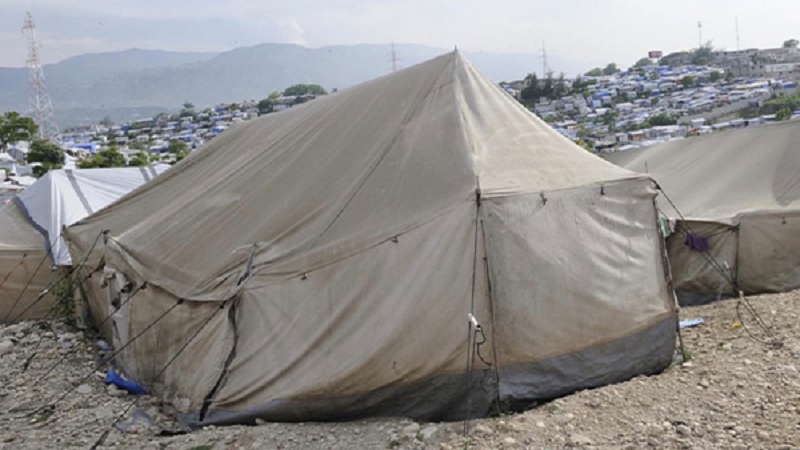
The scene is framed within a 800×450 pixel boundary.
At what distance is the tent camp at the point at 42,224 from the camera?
1107 cm

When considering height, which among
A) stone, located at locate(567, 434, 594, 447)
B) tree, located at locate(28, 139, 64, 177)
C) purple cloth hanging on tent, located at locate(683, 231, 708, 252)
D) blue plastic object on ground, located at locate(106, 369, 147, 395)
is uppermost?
tree, located at locate(28, 139, 64, 177)

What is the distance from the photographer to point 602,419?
4930mm

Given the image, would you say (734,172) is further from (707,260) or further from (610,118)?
(610,118)

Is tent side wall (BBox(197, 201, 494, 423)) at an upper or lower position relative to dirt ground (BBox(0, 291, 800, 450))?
upper

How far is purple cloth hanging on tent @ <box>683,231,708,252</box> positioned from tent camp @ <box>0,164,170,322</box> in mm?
8761

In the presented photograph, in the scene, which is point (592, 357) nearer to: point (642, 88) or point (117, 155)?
point (117, 155)

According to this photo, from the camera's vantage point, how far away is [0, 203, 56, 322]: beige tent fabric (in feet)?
36.2

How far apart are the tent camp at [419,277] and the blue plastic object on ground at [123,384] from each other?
0.16 meters

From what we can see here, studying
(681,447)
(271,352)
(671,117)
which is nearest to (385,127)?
(271,352)

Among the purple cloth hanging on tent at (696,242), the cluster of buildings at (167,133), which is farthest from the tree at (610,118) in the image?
the purple cloth hanging on tent at (696,242)

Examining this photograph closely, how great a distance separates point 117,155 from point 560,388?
37.1 metres

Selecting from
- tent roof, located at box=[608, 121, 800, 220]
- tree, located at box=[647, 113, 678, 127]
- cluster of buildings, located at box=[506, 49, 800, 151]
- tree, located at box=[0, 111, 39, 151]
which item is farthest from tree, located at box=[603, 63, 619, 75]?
tent roof, located at box=[608, 121, 800, 220]

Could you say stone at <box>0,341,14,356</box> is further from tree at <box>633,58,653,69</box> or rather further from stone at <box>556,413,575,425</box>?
tree at <box>633,58,653,69</box>

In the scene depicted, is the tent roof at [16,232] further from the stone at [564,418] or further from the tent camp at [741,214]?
the tent camp at [741,214]
